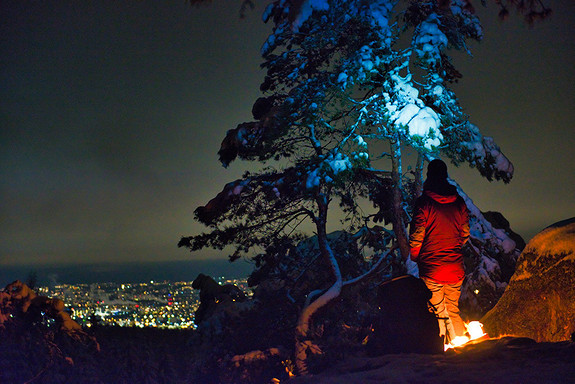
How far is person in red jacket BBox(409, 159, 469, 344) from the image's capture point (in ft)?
18.0

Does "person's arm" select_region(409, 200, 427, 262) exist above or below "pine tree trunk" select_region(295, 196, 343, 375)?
above

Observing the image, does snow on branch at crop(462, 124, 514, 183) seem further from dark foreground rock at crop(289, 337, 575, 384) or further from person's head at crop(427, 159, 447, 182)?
dark foreground rock at crop(289, 337, 575, 384)

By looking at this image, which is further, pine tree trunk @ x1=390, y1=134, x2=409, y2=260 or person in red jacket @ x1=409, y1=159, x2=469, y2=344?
pine tree trunk @ x1=390, y1=134, x2=409, y2=260

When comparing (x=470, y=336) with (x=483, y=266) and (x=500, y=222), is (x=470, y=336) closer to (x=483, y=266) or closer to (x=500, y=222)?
(x=483, y=266)

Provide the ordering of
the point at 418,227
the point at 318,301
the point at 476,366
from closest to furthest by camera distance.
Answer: the point at 476,366 → the point at 418,227 → the point at 318,301

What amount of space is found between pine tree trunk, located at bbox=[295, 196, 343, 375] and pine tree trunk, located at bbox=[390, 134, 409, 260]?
194 centimetres


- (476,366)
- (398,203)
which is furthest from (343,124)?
(476,366)

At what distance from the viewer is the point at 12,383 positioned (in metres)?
9.89

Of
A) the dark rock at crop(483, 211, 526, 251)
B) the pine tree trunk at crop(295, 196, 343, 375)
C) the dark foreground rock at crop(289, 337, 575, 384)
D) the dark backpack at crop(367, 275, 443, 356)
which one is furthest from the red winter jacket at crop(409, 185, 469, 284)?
the dark rock at crop(483, 211, 526, 251)

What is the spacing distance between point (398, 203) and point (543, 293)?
5.36m

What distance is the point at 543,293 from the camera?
574 centimetres

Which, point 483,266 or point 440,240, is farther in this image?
point 483,266

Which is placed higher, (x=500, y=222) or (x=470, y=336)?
(x=500, y=222)

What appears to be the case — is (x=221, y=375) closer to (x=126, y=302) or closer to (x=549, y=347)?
(x=549, y=347)
